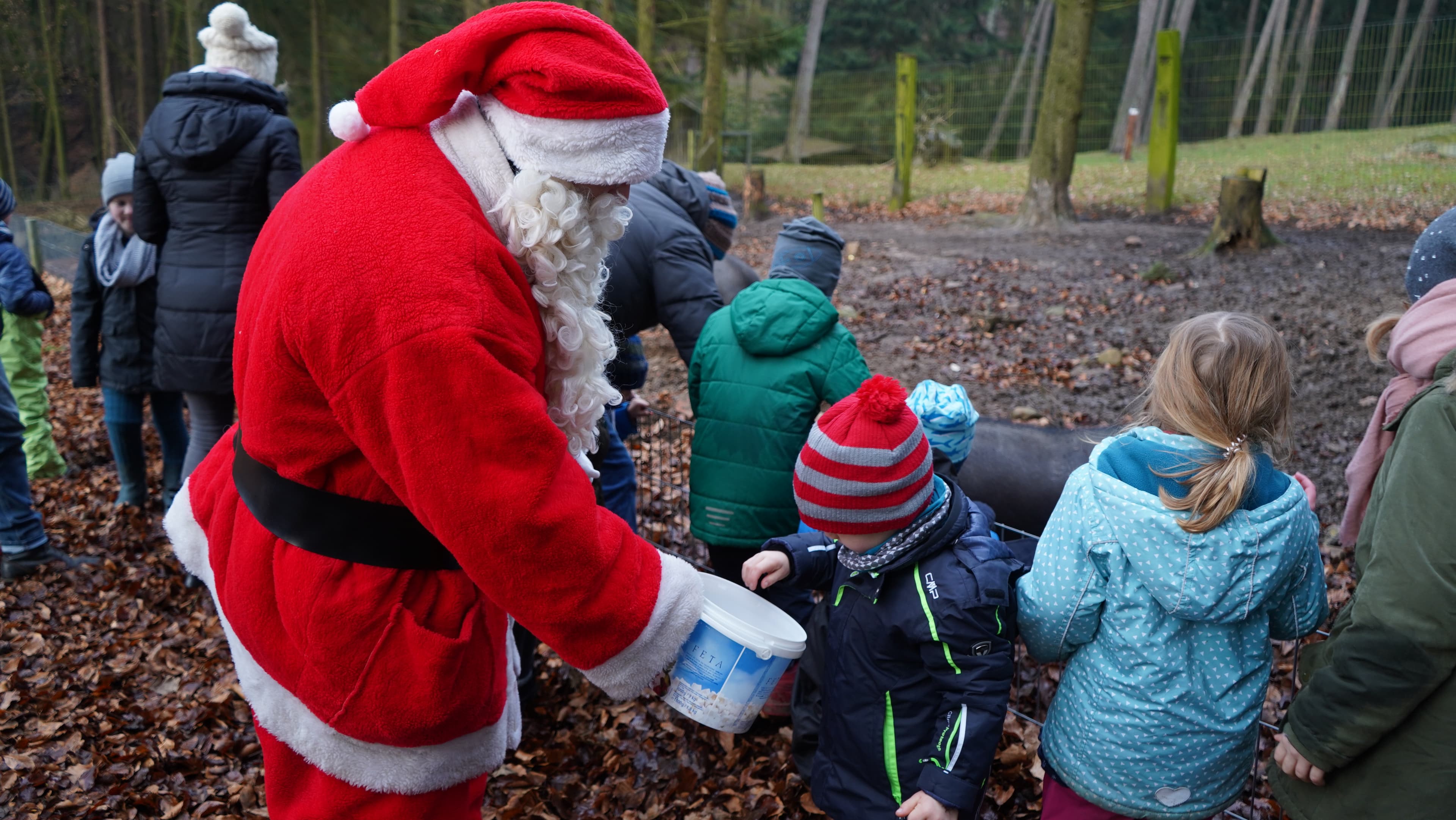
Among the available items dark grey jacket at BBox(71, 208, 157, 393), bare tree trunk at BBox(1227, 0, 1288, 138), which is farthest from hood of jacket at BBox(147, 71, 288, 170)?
bare tree trunk at BBox(1227, 0, 1288, 138)

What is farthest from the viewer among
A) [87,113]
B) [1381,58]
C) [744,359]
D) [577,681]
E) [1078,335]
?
[87,113]

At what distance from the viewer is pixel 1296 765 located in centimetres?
213

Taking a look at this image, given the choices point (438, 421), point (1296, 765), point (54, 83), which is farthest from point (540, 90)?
point (54, 83)

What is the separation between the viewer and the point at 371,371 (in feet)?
4.83

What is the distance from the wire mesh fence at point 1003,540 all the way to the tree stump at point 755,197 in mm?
9737

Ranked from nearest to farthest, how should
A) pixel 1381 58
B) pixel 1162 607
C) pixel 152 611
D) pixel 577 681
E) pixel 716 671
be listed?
1. pixel 716 671
2. pixel 1162 607
3. pixel 577 681
4. pixel 152 611
5. pixel 1381 58

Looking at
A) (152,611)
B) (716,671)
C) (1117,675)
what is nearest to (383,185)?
(716,671)

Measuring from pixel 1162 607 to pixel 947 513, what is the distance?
51cm

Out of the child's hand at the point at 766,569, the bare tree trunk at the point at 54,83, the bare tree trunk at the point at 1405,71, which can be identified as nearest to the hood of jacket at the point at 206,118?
the child's hand at the point at 766,569

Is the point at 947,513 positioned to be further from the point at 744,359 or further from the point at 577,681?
the point at 577,681

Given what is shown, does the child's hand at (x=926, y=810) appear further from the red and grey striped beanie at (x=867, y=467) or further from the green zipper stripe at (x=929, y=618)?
the red and grey striped beanie at (x=867, y=467)

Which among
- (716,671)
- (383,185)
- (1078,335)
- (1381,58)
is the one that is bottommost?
(1078,335)

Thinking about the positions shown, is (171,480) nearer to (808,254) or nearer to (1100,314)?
(808,254)

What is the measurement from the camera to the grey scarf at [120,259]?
519 centimetres
